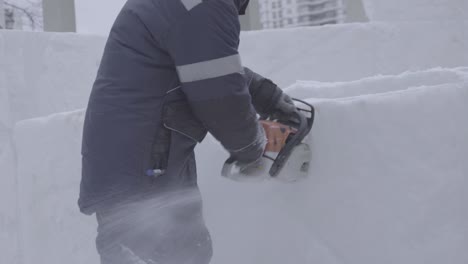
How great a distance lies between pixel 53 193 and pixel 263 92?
1.68 meters

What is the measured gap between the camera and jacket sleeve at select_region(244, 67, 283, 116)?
1.82m

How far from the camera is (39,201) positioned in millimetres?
3045

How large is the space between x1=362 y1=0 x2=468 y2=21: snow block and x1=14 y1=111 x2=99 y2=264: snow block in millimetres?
3427

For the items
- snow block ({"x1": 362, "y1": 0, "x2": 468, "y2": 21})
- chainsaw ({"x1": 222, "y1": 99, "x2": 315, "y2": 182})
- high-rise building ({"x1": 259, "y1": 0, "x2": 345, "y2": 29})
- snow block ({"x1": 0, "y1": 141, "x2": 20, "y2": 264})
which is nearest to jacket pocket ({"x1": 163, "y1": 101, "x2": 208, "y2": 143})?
chainsaw ({"x1": 222, "y1": 99, "x2": 315, "y2": 182})

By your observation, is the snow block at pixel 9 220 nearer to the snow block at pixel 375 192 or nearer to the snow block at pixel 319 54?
the snow block at pixel 319 54

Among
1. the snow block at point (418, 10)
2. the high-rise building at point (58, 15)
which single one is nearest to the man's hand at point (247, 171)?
the snow block at point (418, 10)

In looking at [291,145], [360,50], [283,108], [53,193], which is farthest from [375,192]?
[360,50]

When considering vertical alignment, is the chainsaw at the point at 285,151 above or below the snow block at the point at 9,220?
above

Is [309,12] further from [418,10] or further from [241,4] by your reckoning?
[241,4]

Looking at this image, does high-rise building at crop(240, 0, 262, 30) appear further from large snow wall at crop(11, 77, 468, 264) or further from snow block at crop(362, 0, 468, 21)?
large snow wall at crop(11, 77, 468, 264)

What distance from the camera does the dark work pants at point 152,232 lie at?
167 cm

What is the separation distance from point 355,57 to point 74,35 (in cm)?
281

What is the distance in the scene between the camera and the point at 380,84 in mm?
2078

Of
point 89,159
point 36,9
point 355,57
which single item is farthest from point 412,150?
point 36,9
